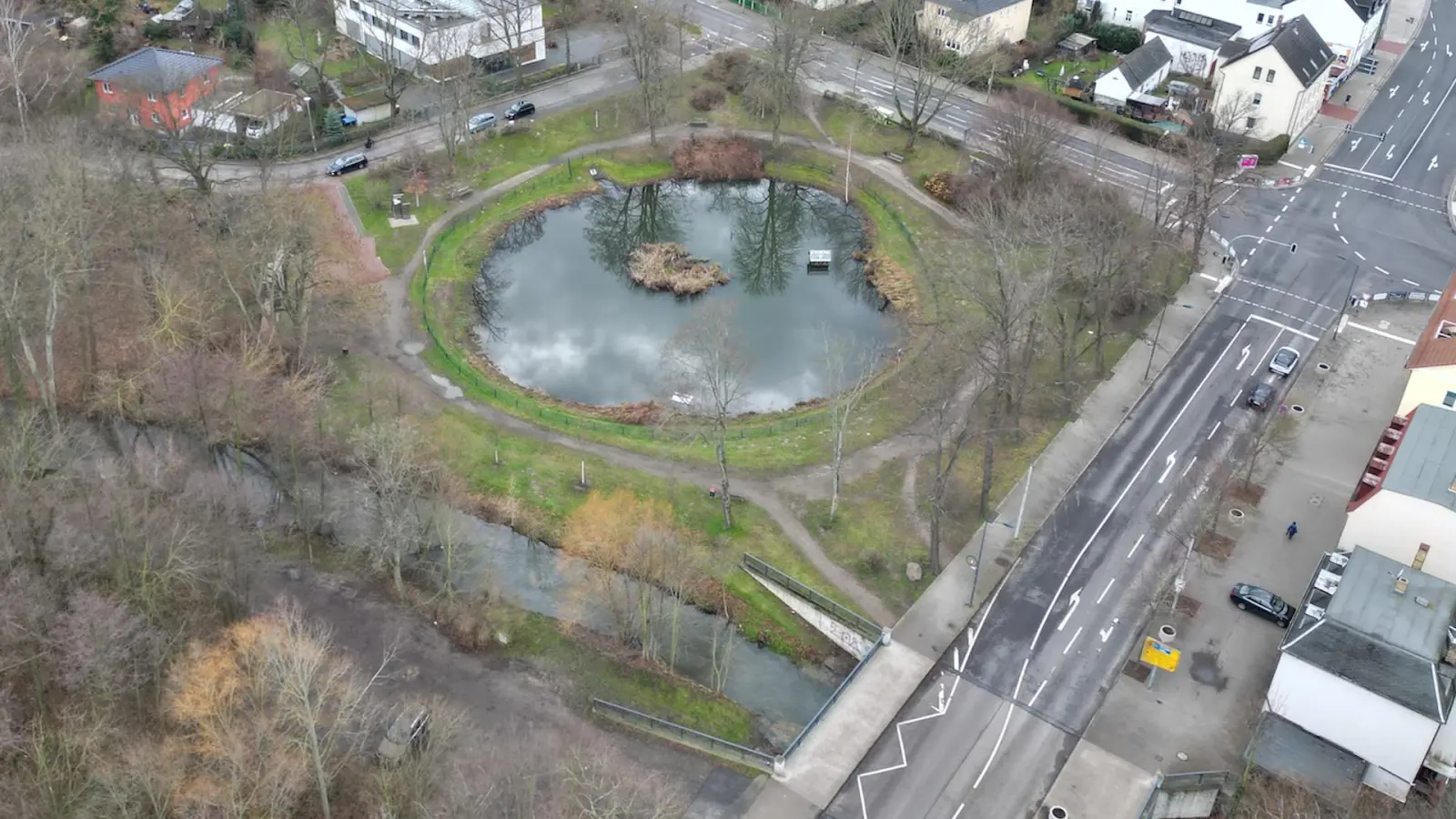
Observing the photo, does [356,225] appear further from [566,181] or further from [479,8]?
[479,8]

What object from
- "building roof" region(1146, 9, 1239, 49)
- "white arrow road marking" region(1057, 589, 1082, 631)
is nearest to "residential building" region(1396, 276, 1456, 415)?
"white arrow road marking" region(1057, 589, 1082, 631)

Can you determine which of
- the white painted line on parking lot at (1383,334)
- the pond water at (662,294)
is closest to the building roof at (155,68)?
the pond water at (662,294)

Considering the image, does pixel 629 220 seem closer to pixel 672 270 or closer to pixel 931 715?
pixel 672 270

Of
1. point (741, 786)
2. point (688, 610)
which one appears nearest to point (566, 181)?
point (688, 610)

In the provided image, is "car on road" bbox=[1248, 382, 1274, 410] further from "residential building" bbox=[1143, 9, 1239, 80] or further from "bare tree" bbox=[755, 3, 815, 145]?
"residential building" bbox=[1143, 9, 1239, 80]

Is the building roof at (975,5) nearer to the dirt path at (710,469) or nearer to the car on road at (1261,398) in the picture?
the dirt path at (710,469)

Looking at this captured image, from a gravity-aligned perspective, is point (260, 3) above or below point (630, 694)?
above
